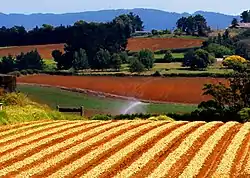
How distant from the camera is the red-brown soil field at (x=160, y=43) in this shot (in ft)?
411

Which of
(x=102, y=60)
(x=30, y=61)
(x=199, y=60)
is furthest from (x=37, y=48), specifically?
(x=199, y=60)

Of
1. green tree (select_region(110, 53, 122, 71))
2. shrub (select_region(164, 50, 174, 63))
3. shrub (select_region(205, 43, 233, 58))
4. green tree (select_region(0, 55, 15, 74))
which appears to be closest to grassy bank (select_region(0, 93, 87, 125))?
green tree (select_region(110, 53, 122, 71))

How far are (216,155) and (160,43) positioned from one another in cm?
11256

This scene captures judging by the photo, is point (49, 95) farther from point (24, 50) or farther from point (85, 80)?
point (24, 50)

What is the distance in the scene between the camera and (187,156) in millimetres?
18828

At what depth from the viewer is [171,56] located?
111500 millimetres

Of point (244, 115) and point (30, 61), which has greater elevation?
point (244, 115)

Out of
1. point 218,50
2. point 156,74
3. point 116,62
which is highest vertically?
point 218,50

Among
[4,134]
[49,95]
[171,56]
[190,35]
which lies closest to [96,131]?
[4,134]

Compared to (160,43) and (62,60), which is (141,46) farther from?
(62,60)

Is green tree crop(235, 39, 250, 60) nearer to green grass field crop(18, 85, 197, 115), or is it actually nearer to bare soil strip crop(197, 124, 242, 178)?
green grass field crop(18, 85, 197, 115)

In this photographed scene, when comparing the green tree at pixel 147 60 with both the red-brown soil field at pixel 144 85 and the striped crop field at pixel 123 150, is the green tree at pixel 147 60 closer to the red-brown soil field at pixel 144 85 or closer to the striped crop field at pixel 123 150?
the red-brown soil field at pixel 144 85

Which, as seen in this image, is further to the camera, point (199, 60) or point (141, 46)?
point (141, 46)

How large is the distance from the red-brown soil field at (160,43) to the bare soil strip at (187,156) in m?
99.7
